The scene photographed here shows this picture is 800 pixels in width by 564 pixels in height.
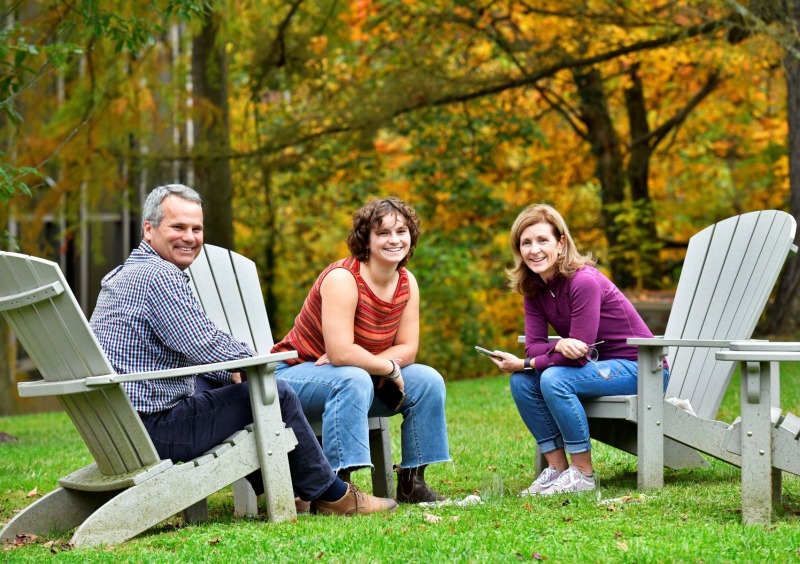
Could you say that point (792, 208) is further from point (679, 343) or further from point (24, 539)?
point (24, 539)

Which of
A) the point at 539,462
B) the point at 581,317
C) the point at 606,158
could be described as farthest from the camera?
the point at 606,158

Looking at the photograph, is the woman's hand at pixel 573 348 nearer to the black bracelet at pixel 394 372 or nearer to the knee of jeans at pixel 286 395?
the black bracelet at pixel 394 372

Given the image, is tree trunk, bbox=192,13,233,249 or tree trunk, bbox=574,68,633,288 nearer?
tree trunk, bbox=192,13,233,249

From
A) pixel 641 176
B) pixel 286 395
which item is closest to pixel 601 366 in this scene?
pixel 286 395

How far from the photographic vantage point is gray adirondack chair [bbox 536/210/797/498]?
438 centimetres

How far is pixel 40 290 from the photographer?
3.43 meters

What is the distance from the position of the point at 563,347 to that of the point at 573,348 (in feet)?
0.14

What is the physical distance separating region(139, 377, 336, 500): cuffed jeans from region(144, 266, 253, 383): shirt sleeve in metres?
0.20

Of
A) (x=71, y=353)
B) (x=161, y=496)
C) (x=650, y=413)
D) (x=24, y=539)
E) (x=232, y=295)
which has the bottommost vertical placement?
(x=24, y=539)

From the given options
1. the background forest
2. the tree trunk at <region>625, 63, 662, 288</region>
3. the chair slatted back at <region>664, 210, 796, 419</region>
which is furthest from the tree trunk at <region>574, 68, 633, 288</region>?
the chair slatted back at <region>664, 210, 796, 419</region>

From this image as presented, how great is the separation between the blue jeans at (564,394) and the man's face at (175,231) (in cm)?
153

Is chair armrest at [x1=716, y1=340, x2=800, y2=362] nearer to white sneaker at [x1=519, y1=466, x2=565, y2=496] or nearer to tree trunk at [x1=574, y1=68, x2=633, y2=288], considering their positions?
white sneaker at [x1=519, y1=466, x2=565, y2=496]

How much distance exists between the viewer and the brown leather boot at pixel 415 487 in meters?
4.34

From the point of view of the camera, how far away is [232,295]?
4.99 meters
